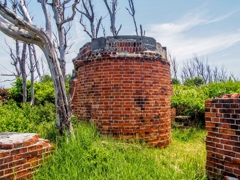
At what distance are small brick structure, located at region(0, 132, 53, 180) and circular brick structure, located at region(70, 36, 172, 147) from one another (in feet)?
5.65

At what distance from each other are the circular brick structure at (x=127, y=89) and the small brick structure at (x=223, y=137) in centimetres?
186

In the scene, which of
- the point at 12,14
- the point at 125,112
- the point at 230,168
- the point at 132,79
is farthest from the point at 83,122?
the point at 230,168

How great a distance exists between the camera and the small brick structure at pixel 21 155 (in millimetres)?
2741

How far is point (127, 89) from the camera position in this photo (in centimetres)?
471

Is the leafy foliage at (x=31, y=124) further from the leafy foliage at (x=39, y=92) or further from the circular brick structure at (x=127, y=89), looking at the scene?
the leafy foliage at (x=39, y=92)

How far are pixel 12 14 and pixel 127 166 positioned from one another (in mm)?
3357

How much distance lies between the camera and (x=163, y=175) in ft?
9.09

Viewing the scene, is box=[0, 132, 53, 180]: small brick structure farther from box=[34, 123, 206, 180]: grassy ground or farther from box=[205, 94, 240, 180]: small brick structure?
box=[205, 94, 240, 180]: small brick structure

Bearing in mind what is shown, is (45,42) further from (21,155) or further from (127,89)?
(21,155)

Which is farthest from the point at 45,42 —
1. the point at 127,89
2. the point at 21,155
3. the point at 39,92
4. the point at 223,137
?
the point at 39,92

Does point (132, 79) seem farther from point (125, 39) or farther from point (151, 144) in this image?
point (151, 144)

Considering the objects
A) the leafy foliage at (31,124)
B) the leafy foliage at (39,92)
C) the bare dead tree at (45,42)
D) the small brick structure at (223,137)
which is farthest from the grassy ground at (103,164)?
the leafy foliage at (39,92)

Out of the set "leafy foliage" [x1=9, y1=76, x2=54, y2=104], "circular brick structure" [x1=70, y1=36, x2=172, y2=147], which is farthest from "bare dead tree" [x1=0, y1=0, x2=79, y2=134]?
"leafy foliage" [x1=9, y1=76, x2=54, y2=104]

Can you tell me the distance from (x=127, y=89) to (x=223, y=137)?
94.2 inches
